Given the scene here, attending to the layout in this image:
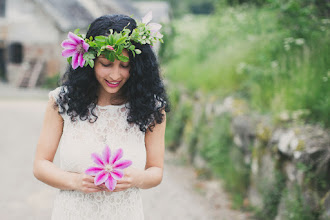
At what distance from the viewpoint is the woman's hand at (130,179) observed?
5.74ft

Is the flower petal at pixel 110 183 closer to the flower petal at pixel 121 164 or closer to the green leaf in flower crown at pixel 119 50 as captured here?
the flower petal at pixel 121 164

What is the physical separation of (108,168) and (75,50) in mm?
545

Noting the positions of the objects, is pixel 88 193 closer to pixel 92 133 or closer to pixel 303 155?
pixel 92 133

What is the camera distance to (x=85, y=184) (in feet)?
5.65

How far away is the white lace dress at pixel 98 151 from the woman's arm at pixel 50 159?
41 millimetres

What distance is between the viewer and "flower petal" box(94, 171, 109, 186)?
5.37 ft

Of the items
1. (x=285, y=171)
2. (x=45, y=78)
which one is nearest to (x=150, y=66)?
(x=285, y=171)

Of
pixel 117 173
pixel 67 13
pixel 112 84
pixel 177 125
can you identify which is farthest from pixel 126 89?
pixel 67 13

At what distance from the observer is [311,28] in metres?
4.64

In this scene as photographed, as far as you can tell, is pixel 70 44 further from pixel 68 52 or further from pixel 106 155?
pixel 106 155

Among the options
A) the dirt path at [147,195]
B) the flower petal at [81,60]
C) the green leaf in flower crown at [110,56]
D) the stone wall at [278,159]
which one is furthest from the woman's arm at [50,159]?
the dirt path at [147,195]

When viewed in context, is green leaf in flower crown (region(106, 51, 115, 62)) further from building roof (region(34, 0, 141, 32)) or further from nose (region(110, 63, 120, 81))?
building roof (region(34, 0, 141, 32))

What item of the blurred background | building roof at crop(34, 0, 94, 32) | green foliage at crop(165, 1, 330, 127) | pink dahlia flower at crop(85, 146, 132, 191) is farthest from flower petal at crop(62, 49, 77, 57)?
building roof at crop(34, 0, 94, 32)

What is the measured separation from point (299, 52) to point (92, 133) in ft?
11.7
